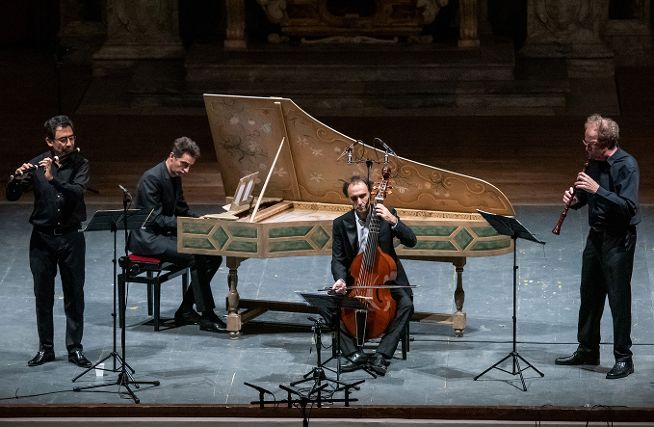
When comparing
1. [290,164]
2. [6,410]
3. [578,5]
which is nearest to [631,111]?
[578,5]

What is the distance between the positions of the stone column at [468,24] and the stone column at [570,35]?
2.47 feet

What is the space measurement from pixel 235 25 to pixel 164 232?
7.01 meters

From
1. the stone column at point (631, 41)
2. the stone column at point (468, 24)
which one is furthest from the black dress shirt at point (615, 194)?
the stone column at point (631, 41)

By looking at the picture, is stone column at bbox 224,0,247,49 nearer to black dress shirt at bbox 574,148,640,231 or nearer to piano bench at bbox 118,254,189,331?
piano bench at bbox 118,254,189,331

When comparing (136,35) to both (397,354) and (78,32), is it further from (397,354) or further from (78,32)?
(397,354)

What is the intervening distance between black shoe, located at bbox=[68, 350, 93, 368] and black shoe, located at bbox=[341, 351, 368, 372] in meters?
1.39

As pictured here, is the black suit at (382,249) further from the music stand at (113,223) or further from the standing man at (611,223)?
the music stand at (113,223)

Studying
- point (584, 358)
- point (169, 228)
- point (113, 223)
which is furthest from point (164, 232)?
point (584, 358)

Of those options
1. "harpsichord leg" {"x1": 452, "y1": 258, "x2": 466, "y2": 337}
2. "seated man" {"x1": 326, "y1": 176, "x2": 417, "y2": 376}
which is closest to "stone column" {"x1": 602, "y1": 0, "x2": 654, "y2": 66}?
"harpsichord leg" {"x1": 452, "y1": 258, "x2": 466, "y2": 337}

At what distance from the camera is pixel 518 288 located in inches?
366

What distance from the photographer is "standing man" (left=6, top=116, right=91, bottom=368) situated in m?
7.80

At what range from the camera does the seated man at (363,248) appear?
786cm

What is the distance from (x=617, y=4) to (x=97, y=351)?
999 centimetres

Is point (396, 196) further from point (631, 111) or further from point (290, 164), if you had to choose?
point (631, 111)
